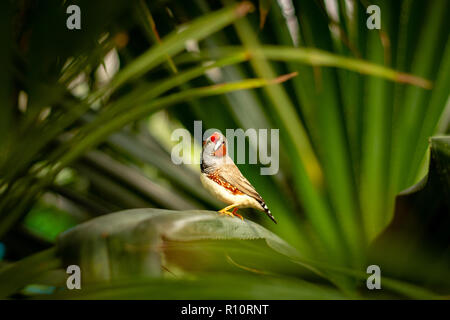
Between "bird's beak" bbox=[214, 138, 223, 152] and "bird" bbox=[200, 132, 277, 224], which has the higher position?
"bird's beak" bbox=[214, 138, 223, 152]

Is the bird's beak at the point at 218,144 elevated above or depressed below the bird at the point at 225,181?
above

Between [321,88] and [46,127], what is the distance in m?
0.40

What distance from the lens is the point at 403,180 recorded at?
0.58 metres

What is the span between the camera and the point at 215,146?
0.52 m

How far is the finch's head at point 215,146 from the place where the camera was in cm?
52

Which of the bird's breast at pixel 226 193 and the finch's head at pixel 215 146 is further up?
the finch's head at pixel 215 146

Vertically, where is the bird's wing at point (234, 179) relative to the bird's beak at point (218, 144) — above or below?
below

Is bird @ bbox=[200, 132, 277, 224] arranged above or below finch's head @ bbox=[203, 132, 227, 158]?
below

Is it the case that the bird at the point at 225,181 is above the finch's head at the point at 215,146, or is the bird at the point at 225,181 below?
below

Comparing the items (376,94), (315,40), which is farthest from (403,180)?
(315,40)

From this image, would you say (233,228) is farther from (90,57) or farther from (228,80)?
(228,80)

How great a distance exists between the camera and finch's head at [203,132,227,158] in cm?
52

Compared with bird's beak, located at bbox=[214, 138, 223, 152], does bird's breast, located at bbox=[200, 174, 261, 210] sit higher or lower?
lower

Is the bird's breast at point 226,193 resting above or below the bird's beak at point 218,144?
below
